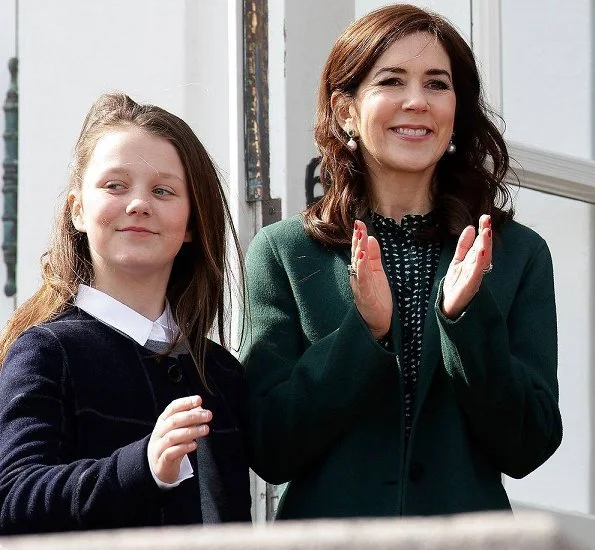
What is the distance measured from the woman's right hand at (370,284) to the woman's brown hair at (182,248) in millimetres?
240

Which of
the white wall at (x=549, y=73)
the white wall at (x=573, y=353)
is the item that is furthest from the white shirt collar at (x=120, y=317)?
the white wall at (x=573, y=353)

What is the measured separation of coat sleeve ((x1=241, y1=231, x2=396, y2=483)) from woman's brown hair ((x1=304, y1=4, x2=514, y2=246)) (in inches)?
5.9

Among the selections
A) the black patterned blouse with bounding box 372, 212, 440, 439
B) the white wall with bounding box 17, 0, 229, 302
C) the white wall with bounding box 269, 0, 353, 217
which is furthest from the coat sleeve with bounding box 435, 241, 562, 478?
the white wall with bounding box 17, 0, 229, 302

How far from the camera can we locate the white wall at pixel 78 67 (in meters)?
2.85

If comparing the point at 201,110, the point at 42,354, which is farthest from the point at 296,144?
the point at 42,354

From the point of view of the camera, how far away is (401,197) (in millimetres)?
2123

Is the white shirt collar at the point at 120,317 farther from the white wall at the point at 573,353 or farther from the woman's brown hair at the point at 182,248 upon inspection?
the white wall at the point at 573,353

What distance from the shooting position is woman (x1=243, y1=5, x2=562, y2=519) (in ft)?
6.13

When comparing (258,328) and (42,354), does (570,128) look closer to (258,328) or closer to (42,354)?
(258,328)

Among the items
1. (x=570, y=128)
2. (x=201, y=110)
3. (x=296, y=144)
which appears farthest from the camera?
(x=570, y=128)

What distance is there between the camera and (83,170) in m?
2.00

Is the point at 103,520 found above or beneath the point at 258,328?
beneath

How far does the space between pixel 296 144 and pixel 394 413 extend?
31.5 inches

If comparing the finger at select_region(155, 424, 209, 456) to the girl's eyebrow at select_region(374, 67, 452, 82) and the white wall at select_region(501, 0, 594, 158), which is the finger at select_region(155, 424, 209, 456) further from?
the white wall at select_region(501, 0, 594, 158)
